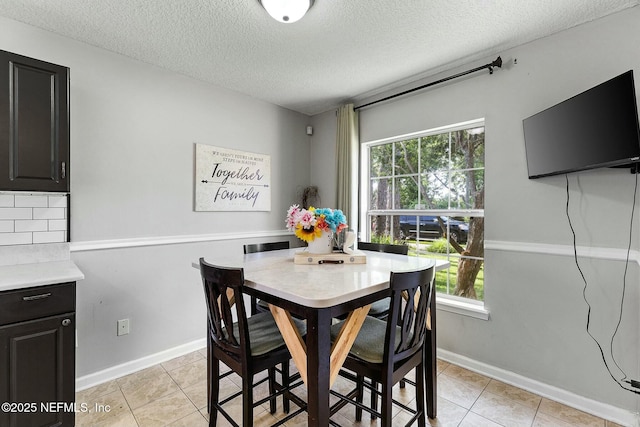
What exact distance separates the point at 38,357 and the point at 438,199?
298cm

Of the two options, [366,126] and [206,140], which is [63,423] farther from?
[366,126]

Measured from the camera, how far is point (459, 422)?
1.85 meters

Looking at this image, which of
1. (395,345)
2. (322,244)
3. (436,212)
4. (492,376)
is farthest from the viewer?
(436,212)

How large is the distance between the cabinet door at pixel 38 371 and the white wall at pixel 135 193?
0.62 m

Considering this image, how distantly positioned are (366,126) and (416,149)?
0.62 m

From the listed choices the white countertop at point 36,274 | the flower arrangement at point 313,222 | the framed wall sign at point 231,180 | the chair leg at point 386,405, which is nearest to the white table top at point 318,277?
the flower arrangement at point 313,222

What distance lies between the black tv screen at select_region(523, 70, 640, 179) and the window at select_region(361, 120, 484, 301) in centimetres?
51

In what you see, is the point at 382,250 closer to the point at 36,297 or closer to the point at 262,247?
the point at 262,247

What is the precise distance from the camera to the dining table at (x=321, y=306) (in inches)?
47.8

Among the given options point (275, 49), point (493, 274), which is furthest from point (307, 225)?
point (493, 274)

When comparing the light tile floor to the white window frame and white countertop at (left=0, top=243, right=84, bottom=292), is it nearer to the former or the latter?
the white window frame

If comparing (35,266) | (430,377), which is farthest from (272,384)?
(35,266)

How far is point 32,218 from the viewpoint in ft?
6.66

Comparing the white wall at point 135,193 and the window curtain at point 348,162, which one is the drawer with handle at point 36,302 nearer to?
the white wall at point 135,193
